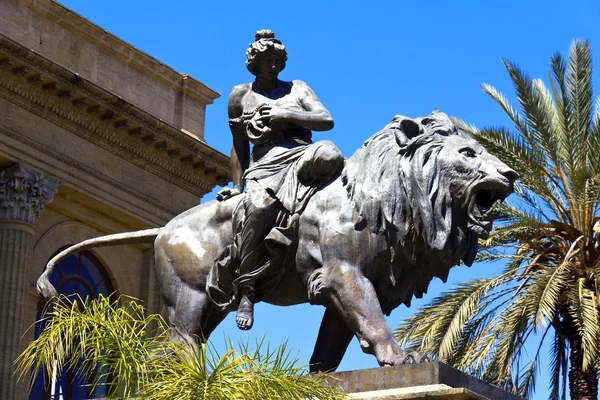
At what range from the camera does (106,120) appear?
31.0 metres

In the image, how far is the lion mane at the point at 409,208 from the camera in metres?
9.38

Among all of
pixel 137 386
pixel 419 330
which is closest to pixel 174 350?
pixel 137 386

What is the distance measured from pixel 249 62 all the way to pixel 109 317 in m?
2.11

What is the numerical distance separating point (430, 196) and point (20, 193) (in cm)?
2096

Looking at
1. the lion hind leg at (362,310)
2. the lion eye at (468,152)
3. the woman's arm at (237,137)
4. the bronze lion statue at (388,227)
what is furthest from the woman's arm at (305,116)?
the lion hind leg at (362,310)

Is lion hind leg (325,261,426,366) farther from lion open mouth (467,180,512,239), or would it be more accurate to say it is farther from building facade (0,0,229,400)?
building facade (0,0,229,400)

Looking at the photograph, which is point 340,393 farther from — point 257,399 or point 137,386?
point 137,386

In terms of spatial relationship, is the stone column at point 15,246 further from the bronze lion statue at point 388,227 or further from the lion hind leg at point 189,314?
the bronze lion statue at point 388,227

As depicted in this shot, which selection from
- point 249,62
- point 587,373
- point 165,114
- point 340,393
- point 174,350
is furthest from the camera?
point 165,114

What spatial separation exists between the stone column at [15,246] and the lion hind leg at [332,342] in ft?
60.6

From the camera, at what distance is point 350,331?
32.2 feet

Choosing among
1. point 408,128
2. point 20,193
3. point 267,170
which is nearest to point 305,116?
point 267,170

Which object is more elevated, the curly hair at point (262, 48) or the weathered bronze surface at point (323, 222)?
the curly hair at point (262, 48)

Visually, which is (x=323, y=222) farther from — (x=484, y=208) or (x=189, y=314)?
(x=189, y=314)
